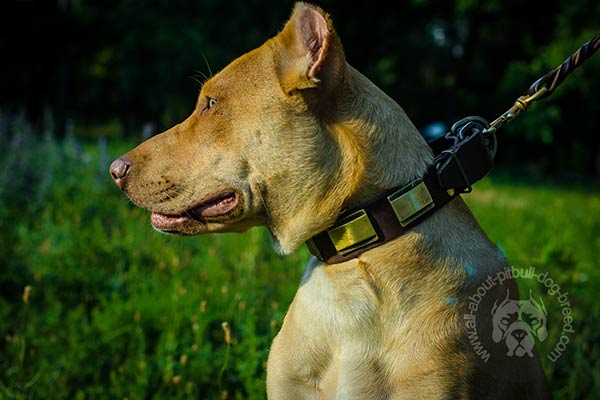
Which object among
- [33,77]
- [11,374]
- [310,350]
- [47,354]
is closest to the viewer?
[310,350]

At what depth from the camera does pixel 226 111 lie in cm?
245

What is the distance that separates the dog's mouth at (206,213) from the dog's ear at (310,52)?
483 mm

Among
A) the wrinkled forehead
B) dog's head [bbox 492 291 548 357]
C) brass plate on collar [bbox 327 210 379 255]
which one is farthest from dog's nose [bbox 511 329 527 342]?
the wrinkled forehead

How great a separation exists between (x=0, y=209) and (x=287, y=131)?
10.5 feet

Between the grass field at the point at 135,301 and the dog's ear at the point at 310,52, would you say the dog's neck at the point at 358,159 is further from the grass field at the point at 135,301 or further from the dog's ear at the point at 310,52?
the grass field at the point at 135,301

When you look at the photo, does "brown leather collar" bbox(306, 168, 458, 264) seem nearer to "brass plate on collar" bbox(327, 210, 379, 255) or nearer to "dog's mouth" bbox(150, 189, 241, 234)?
"brass plate on collar" bbox(327, 210, 379, 255)

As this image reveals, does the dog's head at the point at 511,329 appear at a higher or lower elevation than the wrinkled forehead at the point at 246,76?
lower

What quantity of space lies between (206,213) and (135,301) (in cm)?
155

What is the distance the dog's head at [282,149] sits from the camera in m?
2.23

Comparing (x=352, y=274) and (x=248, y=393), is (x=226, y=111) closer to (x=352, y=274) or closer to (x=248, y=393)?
(x=352, y=274)

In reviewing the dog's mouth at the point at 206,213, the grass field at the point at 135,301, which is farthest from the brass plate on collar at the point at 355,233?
the grass field at the point at 135,301

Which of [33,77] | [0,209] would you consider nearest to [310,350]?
[0,209]

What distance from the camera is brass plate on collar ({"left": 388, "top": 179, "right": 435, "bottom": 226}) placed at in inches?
84.7

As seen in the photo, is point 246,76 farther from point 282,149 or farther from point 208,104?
point 282,149
